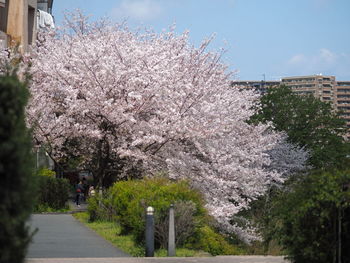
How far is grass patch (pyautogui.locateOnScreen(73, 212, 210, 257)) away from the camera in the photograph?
16498 millimetres

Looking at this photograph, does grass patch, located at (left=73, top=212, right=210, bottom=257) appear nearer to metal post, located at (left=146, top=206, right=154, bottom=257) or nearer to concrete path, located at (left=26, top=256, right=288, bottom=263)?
metal post, located at (left=146, top=206, right=154, bottom=257)

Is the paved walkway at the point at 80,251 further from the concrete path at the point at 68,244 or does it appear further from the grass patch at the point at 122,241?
the grass patch at the point at 122,241

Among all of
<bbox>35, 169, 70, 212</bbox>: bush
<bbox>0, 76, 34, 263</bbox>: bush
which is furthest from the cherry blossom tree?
<bbox>0, 76, 34, 263</bbox>: bush

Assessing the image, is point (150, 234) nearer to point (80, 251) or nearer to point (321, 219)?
point (80, 251)

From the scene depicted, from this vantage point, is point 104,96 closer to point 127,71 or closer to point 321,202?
point 127,71

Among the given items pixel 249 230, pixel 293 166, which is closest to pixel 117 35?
pixel 249 230

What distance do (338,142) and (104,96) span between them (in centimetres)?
2655

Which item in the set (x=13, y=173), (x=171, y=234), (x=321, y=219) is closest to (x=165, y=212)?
(x=171, y=234)

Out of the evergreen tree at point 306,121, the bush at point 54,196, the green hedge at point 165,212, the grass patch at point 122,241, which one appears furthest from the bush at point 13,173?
the evergreen tree at point 306,121

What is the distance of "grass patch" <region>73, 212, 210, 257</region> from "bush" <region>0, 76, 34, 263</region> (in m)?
10.3

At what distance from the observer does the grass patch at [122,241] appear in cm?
1650

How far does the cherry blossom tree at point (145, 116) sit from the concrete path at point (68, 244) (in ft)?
19.4

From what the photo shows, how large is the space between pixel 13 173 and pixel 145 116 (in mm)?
26479

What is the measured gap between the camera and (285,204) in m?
12.0
